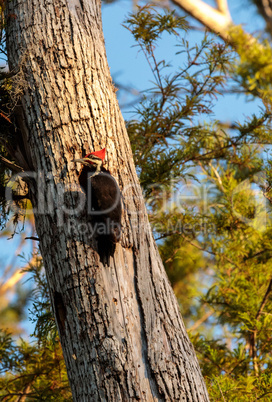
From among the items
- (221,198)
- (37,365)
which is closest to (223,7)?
(221,198)

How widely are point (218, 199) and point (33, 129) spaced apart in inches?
105

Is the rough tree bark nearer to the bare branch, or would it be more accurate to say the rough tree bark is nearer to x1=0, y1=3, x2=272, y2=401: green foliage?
x1=0, y1=3, x2=272, y2=401: green foliage

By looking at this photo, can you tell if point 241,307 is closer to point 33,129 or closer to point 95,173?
point 95,173

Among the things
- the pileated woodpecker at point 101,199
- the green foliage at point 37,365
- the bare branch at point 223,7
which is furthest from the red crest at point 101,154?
the bare branch at point 223,7

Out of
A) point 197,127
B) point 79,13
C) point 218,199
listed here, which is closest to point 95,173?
point 79,13

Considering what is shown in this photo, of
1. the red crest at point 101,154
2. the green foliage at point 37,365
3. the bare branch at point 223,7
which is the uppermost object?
the bare branch at point 223,7

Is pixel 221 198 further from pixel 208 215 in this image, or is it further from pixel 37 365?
pixel 37 365

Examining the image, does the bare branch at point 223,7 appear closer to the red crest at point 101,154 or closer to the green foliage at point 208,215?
the green foliage at point 208,215

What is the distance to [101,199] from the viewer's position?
2590 mm

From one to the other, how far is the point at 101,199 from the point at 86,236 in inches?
10.4

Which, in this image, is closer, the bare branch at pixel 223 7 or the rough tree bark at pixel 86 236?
the rough tree bark at pixel 86 236

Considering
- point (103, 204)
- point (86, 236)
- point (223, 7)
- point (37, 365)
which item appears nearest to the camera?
point (86, 236)

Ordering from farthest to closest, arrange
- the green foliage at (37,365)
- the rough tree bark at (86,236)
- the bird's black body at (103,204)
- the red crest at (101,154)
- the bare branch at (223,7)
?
the bare branch at (223,7) < the green foliage at (37,365) < the red crest at (101,154) < the bird's black body at (103,204) < the rough tree bark at (86,236)

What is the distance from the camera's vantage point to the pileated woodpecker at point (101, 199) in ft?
7.99
